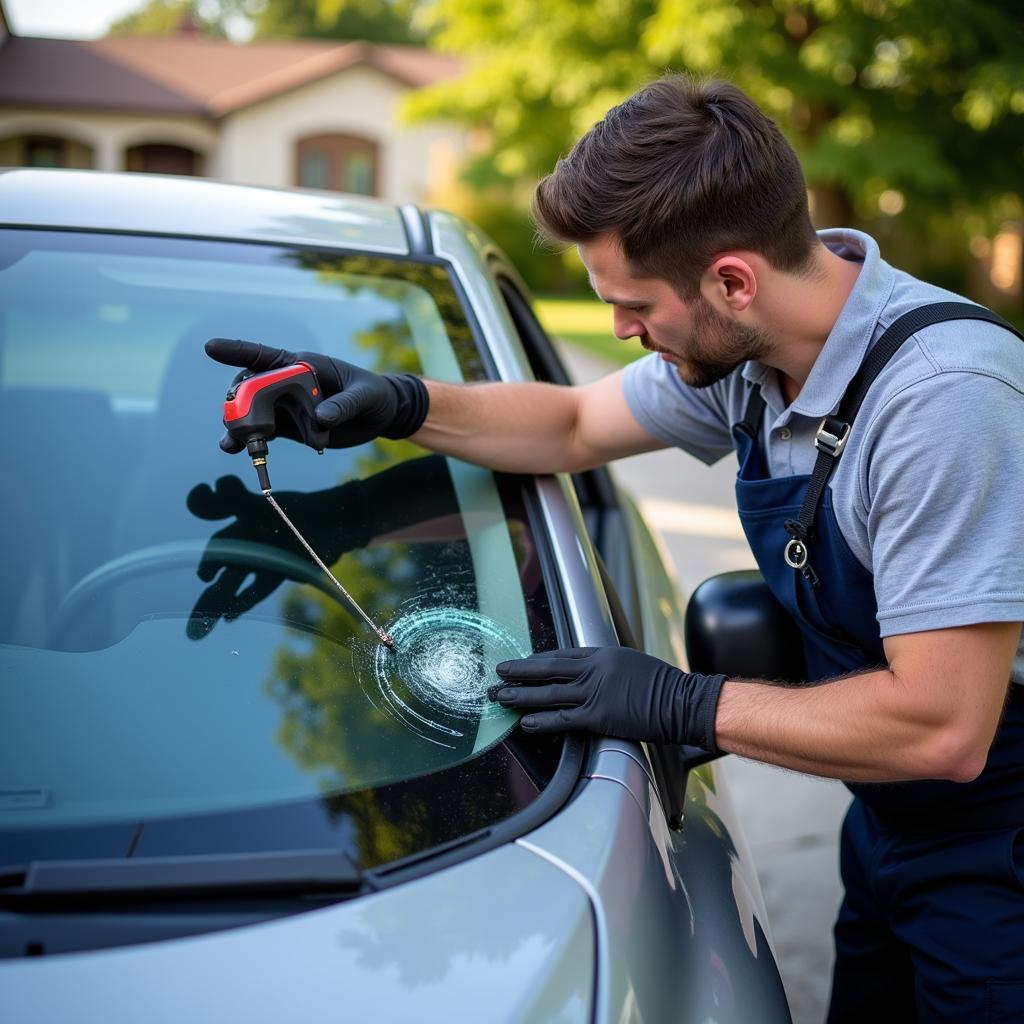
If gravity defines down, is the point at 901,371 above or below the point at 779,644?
above

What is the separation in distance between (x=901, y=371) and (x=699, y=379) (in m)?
0.31

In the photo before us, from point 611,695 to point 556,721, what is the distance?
0.23 feet

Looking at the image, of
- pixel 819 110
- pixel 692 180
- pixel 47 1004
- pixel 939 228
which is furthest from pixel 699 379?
pixel 939 228

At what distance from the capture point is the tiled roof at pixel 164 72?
2811 centimetres

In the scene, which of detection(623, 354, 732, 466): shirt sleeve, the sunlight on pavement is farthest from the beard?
the sunlight on pavement

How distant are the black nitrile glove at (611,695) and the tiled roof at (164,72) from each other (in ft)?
93.4

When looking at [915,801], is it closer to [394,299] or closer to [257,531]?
[257,531]

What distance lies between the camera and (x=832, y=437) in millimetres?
1480

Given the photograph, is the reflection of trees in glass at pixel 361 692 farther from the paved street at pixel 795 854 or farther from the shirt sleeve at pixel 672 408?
the paved street at pixel 795 854

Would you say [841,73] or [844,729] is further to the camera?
[841,73]

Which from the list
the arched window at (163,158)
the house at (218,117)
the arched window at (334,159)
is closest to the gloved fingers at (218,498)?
the house at (218,117)

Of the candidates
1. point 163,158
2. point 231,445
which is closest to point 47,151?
point 163,158

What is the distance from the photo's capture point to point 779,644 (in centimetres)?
161

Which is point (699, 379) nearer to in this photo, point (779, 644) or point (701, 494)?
point (779, 644)
